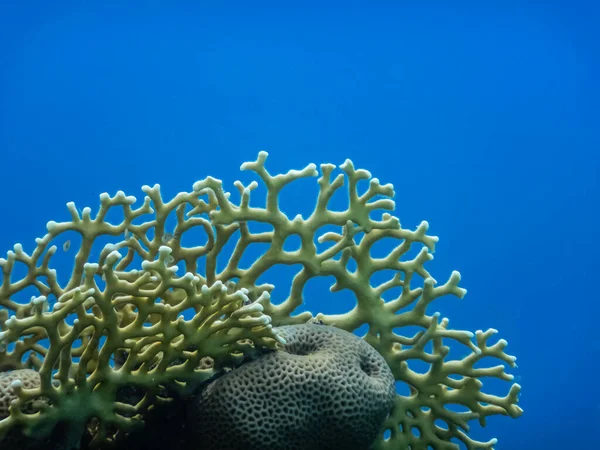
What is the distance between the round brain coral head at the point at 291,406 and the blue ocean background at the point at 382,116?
1567 cm

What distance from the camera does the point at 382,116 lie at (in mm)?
23781

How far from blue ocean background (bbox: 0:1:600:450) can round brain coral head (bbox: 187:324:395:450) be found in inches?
617

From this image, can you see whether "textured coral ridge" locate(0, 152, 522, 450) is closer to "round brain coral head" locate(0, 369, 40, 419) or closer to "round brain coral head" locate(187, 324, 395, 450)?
"round brain coral head" locate(0, 369, 40, 419)

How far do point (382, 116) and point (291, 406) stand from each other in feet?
72.8

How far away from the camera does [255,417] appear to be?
8.76 ft

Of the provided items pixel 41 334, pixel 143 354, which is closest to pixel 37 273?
Answer: pixel 41 334

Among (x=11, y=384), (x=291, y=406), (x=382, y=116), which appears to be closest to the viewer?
(x=11, y=384)

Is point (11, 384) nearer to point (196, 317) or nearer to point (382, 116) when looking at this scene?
point (196, 317)

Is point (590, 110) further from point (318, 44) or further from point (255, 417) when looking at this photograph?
point (255, 417)

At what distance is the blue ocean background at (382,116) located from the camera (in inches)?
752

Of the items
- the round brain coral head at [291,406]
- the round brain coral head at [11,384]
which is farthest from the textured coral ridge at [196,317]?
the round brain coral head at [291,406]

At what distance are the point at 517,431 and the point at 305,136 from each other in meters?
14.5

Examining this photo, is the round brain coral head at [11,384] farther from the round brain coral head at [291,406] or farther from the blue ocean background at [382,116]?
the blue ocean background at [382,116]

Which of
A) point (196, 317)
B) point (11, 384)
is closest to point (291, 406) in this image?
point (196, 317)
